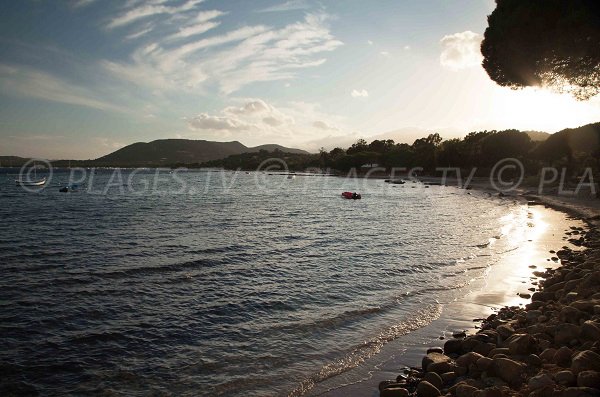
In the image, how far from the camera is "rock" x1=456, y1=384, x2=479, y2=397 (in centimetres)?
760

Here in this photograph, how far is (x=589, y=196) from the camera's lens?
5831cm

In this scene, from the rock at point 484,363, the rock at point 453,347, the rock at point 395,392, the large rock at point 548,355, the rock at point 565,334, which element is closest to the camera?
the rock at point 395,392

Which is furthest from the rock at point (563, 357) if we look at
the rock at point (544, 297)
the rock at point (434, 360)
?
the rock at point (544, 297)

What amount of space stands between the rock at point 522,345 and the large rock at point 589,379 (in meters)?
2.52

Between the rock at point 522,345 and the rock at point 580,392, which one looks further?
the rock at point 522,345

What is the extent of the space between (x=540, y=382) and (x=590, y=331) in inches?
109

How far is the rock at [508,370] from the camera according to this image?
8.11m

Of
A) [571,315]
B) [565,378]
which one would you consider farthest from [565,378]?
[571,315]

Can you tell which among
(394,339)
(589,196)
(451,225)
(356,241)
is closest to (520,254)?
(356,241)

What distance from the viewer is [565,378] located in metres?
7.18

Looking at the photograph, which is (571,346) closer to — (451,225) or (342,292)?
(342,292)

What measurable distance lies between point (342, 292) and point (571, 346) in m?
9.76

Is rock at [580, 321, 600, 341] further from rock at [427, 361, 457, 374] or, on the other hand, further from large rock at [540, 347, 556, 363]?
rock at [427, 361, 457, 374]

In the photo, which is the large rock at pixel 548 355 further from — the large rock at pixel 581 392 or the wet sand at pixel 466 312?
the wet sand at pixel 466 312
